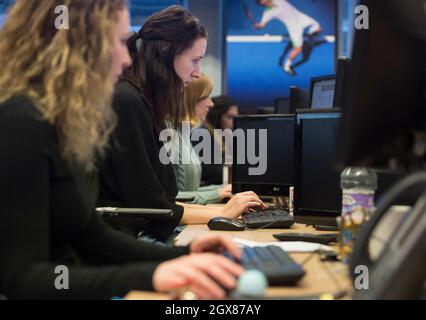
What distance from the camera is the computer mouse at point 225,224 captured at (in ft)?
6.25

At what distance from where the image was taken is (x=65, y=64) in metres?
1.13

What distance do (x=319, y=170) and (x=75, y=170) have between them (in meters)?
0.96

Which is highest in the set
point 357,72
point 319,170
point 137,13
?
point 137,13

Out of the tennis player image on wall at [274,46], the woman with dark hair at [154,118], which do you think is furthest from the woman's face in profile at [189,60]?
the tennis player image on wall at [274,46]

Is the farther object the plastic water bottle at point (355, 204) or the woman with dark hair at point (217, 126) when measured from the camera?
the woman with dark hair at point (217, 126)

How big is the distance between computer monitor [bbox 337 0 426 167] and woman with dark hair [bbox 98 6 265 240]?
3.82 ft

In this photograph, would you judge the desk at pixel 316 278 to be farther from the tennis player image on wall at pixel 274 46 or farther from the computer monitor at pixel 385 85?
the tennis player image on wall at pixel 274 46

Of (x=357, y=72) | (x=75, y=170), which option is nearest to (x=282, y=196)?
(x=75, y=170)

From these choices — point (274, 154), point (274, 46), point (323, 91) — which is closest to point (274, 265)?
point (274, 154)

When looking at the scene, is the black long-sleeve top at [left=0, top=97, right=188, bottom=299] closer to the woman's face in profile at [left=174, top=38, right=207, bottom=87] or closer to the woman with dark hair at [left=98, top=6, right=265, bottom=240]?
the woman with dark hair at [left=98, top=6, right=265, bottom=240]

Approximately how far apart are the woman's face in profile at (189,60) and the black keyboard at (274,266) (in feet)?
3.69

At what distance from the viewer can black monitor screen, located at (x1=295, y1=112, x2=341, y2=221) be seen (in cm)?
187

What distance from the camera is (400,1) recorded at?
86 centimetres
